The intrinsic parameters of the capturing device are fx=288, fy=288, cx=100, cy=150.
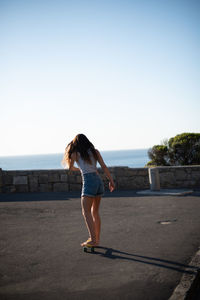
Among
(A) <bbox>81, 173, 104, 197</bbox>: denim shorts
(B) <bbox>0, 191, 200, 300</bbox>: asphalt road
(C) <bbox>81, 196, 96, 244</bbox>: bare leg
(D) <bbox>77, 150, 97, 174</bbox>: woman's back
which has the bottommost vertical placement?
(B) <bbox>0, 191, 200, 300</bbox>: asphalt road

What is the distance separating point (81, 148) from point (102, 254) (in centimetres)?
152

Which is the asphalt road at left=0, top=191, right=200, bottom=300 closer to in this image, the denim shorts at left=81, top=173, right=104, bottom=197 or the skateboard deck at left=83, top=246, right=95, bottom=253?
the skateboard deck at left=83, top=246, right=95, bottom=253

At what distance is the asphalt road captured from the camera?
9.52 ft

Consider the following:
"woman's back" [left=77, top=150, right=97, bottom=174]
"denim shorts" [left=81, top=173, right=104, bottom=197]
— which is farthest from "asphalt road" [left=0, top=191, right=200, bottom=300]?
"woman's back" [left=77, top=150, right=97, bottom=174]

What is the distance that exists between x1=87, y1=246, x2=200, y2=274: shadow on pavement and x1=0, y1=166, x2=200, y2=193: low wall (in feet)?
23.7

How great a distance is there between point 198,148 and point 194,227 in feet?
46.3

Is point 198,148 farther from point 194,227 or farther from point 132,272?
point 132,272

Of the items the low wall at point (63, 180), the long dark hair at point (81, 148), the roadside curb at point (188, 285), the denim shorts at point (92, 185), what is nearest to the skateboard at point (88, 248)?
the denim shorts at point (92, 185)

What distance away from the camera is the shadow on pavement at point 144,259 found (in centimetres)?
333

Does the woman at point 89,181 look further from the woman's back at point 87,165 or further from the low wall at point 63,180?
the low wall at point 63,180

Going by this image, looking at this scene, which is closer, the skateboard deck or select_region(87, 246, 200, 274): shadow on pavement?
select_region(87, 246, 200, 274): shadow on pavement

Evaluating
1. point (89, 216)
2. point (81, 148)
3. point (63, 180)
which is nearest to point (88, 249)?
point (89, 216)

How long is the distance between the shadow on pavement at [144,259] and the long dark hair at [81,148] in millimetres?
1284

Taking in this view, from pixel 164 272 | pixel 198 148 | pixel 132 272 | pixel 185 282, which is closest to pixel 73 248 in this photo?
pixel 132 272
